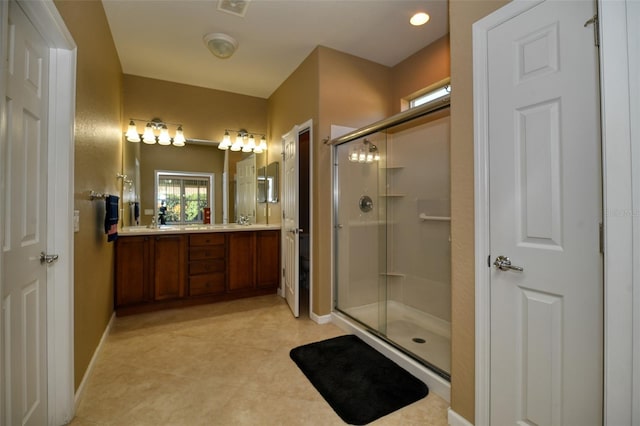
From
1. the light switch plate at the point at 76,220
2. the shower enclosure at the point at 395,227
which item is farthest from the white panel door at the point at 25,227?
the shower enclosure at the point at 395,227

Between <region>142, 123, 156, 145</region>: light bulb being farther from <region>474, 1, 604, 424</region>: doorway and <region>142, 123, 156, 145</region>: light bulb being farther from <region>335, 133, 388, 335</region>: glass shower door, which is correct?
<region>474, 1, 604, 424</region>: doorway

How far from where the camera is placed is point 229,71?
346cm

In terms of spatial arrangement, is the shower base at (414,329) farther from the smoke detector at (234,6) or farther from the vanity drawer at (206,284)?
the smoke detector at (234,6)

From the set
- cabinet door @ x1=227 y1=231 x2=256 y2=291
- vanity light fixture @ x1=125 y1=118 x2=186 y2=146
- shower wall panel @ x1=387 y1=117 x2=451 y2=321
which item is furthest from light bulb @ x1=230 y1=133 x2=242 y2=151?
shower wall panel @ x1=387 y1=117 x2=451 y2=321

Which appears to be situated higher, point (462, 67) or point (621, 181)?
point (462, 67)

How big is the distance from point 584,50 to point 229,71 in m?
3.38

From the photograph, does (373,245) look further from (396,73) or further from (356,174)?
(396,73)

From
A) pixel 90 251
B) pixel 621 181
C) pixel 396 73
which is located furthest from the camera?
pixel 396 73

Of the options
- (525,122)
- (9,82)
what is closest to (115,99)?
(9,82)

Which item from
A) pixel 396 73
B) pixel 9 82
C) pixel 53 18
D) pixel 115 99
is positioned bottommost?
pixel 9 82

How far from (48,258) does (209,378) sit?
1214 mm

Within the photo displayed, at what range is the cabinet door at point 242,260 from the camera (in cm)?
353

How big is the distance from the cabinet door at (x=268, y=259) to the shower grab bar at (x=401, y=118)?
1544 mm

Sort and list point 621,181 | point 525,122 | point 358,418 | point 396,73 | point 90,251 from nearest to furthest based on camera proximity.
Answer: point 621,181
point 525,122
point 358,418
point 90,251
point 396,73
